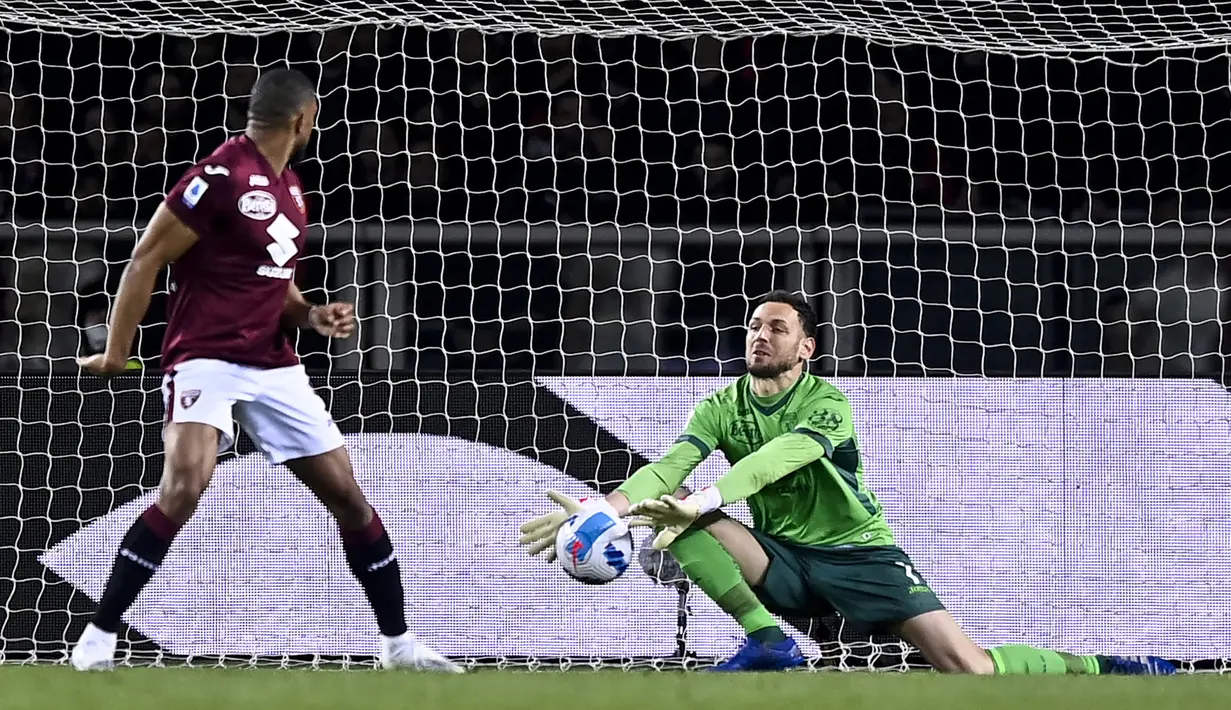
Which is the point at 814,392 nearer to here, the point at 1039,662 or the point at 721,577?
the point at 721,577

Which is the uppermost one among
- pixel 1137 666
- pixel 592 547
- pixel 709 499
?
pixel 709 499

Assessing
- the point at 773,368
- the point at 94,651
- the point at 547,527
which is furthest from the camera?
the point at 773,368

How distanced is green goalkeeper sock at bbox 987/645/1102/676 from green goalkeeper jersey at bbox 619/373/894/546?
486 mm

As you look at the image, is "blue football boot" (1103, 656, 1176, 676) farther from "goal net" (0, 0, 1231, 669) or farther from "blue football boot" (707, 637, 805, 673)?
"blue football boot" (707, 637, 805, 673)

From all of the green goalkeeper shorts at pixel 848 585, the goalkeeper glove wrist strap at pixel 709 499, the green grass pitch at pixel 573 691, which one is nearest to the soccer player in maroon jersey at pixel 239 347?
the green grass pitch at pixel 573 691

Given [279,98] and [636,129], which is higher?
[636,129]

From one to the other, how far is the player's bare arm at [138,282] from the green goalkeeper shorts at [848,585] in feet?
6.46

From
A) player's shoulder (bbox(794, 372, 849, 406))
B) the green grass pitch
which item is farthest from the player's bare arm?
player's shoulder (bbox(794, 372, 849, 406))

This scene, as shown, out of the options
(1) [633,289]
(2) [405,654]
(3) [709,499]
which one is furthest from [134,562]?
(1) [633,289]

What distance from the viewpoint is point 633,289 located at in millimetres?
6469

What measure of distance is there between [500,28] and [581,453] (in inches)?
62.5

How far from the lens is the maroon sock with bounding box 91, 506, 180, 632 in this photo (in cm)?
437

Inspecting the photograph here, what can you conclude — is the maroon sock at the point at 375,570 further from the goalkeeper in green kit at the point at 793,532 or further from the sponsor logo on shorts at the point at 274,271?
the sponsor logo on shorts at the point at 274,271

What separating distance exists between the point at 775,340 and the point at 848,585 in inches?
30.4
